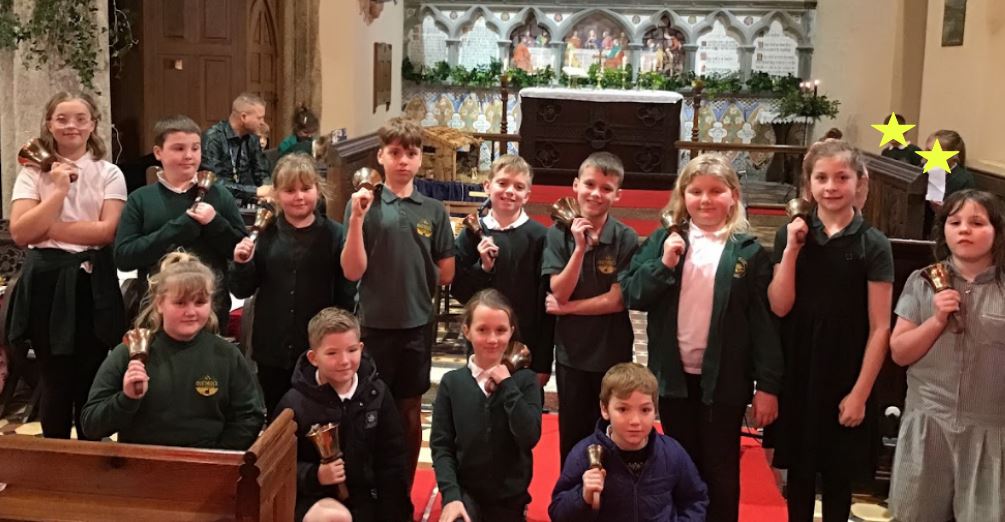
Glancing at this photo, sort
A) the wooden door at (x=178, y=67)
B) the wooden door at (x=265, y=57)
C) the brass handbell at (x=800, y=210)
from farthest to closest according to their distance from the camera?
the wooden door at (x=265, y=57) → the wooden door at (x=178, y=67) → the brass handbell at (x=800, y=210)

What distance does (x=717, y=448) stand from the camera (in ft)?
10.4

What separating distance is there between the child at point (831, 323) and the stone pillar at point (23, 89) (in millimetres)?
4851

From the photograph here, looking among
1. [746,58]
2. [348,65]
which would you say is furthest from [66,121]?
[746,58]

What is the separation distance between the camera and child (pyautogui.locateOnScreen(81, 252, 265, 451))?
2.97 metres

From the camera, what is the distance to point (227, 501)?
7.71 ft

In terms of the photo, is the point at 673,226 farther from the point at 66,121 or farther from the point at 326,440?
the point at 66,121

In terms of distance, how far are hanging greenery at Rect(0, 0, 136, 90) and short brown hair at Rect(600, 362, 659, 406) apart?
4.59 meters

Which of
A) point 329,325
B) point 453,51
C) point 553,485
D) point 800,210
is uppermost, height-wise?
point 453,51

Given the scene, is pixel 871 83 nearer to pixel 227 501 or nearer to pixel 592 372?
pixel 592 372

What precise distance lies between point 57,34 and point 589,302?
4352mm

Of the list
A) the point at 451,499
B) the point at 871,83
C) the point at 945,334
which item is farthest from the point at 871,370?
the point at 871,83

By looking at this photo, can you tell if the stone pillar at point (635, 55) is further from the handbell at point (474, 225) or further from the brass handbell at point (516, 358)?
the brass handbell at point (516, 358)

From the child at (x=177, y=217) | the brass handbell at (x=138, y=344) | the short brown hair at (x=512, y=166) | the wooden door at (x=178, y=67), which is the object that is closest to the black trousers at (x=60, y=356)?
the child at (x=177, y=217)

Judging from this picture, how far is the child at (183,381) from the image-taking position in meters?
2.97
